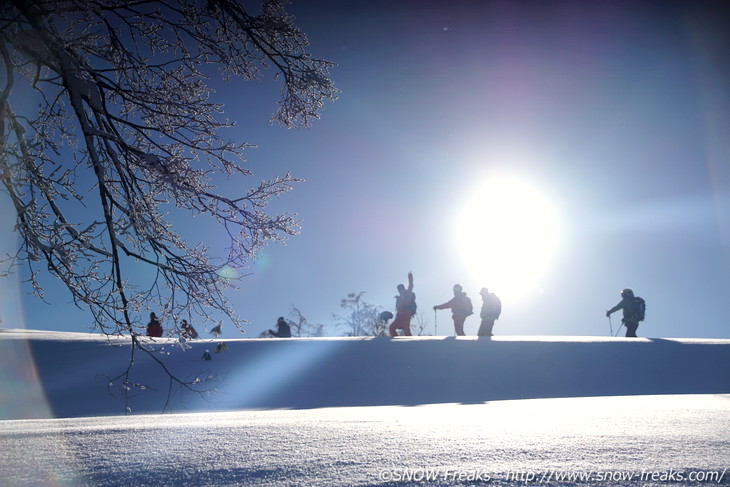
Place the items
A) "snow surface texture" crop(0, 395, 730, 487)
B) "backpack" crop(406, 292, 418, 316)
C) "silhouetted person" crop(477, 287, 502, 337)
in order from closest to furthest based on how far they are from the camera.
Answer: "snow surface texture" crop(0, 395, 730, 487) < "silhouetted person" crop(477, 287, 502, 337) < "backpack" crop(406, 292, 418, 316)

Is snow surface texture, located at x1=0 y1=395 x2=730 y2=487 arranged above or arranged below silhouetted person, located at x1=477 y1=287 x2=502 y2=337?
below

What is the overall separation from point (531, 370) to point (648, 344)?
147 inches

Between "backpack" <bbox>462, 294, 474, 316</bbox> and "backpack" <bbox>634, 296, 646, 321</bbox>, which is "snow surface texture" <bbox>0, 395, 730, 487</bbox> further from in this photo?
"backpack" <bbox>634, 296, 646, 321</bbox>

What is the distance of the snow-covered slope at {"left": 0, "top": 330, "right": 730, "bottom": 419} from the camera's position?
1058 cm

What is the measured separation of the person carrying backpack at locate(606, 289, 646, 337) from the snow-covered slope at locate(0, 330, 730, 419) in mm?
1759

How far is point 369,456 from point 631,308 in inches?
619

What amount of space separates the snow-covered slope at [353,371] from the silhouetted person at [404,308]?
1.63 metres

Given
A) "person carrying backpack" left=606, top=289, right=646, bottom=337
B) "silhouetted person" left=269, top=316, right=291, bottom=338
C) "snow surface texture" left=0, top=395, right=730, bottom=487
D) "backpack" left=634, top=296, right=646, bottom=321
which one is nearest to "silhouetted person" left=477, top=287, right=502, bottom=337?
"person carrying backpack" left=606, top=289, right=646, bottom=337

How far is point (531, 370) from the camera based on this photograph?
11.9m

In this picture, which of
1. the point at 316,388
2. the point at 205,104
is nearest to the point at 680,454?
the point at 205,104

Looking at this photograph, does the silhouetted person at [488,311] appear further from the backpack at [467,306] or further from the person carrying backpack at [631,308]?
the person carrying backpack at [631,308]

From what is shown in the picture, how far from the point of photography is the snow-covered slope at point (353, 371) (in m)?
10.6

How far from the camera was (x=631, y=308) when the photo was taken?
1542 centimetres

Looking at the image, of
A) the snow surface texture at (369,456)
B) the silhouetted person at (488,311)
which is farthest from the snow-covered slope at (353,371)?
the snow surface texture at (369,456)
